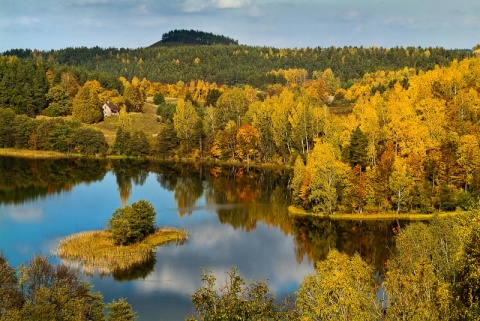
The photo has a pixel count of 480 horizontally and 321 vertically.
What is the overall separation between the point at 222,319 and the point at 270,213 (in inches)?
1890

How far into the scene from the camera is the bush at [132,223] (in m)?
48.7

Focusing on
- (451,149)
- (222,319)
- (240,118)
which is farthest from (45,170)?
(222,319)

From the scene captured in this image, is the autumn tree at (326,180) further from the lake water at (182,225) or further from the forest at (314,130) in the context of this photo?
the lake water at (182,225)

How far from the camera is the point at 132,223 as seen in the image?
50.4m

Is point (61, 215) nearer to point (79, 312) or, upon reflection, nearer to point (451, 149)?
point (79, 312)

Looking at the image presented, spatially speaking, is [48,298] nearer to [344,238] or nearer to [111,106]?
[344,238]

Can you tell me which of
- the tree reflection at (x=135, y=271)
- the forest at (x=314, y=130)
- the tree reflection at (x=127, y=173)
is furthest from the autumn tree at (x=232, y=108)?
the tree reflection at (x=135, y=271)

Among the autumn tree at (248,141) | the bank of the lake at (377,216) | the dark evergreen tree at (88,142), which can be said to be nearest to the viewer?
the bank of the lake at (377,216)

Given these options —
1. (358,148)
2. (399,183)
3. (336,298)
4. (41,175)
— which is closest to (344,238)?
(399,183)

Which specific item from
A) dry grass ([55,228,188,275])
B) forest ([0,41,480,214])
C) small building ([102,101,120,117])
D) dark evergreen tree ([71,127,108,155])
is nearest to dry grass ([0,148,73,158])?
forest ([0,41,480,214])

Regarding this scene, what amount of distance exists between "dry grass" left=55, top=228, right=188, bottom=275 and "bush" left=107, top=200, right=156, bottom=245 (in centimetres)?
71

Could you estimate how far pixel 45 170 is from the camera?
3595 inches

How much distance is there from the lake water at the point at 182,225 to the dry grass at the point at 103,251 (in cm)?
111

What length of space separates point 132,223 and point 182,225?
9452mm
